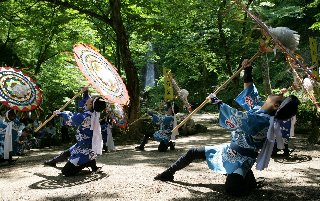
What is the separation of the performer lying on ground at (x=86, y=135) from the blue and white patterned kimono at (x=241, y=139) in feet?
6.60

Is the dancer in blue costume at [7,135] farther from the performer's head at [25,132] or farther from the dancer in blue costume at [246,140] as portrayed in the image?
the dancer in blue costume at [246,140]

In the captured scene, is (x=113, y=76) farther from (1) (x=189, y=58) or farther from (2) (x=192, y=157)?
(1) (x=189, y=58)

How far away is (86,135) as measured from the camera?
5.76 metres

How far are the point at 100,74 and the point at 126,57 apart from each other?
647 centimetres

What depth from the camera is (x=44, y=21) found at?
13.0 m

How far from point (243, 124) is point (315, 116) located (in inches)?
358

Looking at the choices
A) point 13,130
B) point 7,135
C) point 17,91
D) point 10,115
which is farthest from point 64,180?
point 13,130

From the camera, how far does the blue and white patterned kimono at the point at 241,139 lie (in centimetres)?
410

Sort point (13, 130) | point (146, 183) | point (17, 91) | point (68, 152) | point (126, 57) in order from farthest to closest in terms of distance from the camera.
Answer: point (126, 57)
point (13, 130)
point (17, 91)
point (68, 152)
point (146, 183)

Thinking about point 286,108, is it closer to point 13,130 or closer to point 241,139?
point 241,139

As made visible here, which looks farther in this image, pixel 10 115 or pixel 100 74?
pixel 10 115

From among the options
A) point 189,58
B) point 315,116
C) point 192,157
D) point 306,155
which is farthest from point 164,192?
point 189,58

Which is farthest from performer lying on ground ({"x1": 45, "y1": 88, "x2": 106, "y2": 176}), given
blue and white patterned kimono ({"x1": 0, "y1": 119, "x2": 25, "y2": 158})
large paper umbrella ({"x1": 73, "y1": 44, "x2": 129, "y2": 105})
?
blue and white patterned kimono ({"x1": 0, "y1": 119, "x2": 25, "y2": 158})

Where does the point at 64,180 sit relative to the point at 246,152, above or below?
below
